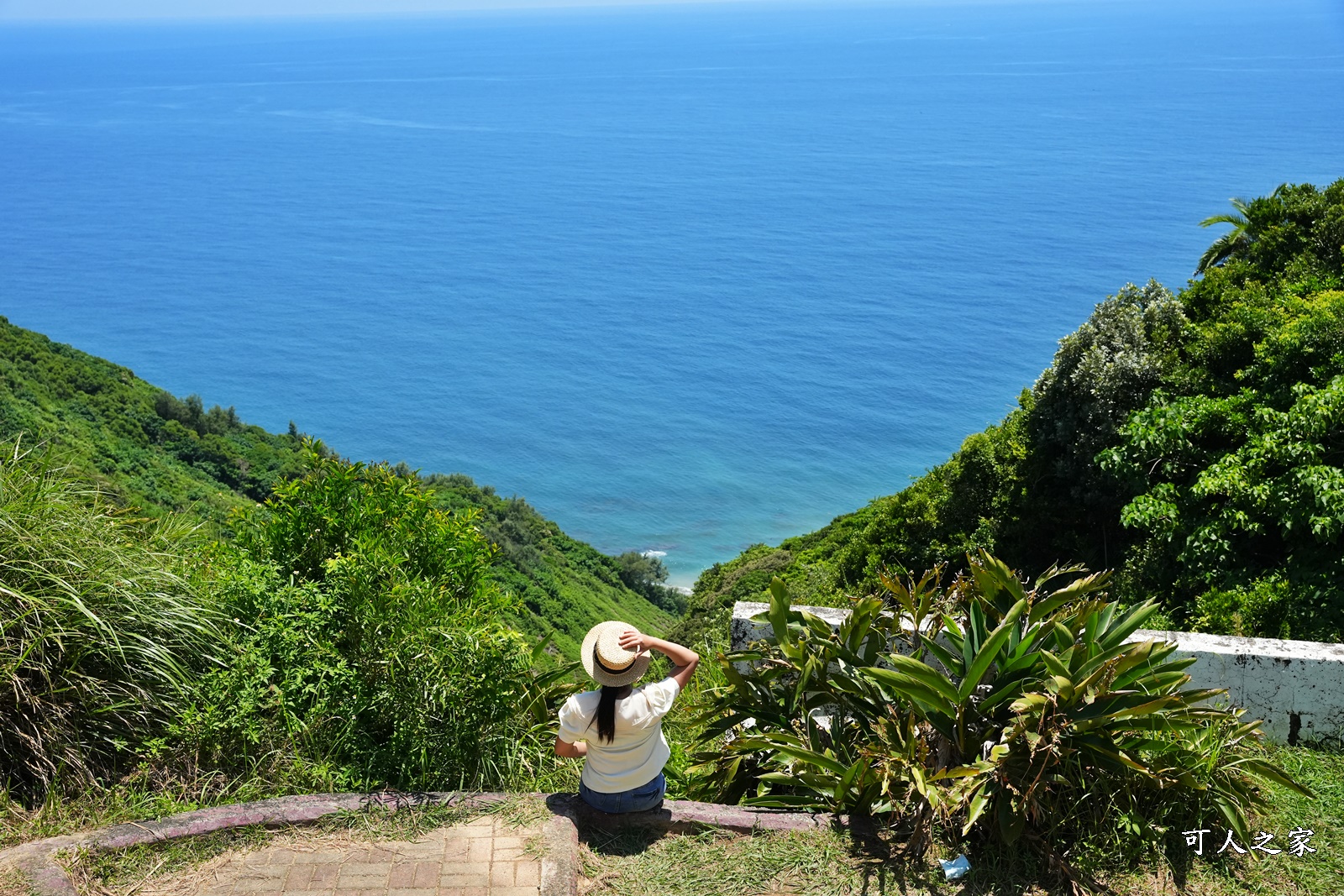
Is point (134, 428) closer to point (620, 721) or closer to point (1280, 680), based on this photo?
point (620, 721)

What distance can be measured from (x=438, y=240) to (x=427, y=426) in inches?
1826

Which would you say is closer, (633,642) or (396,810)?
(633,642)

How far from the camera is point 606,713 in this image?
4.72 m

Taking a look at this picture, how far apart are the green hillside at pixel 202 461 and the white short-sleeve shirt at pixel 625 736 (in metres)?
19.9

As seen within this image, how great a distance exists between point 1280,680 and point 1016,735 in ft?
7.05

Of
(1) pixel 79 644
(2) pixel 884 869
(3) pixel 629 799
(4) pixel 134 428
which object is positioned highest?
(4) pixel 134 428

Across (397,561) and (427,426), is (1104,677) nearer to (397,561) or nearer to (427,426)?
(397,561)

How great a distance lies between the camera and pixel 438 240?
117438 mm

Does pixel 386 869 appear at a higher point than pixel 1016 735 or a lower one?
lower

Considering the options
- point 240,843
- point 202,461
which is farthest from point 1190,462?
point 202,461

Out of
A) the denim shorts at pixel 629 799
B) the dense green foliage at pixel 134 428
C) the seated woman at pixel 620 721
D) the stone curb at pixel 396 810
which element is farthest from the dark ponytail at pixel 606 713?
the dense green foliage at pixel 134 428

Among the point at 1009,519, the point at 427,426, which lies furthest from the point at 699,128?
the point at 1009,519

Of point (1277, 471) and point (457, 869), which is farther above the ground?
point (1277, 471)

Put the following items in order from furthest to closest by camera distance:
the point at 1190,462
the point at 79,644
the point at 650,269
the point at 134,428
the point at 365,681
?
the point at 650,269 → the point at 134,428 → the point at 1190,462 → the point at 365,681 → the point at 79,644
